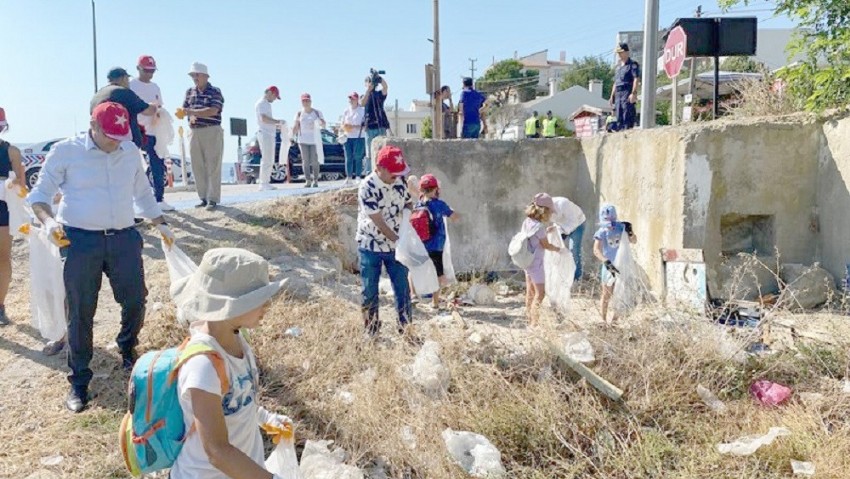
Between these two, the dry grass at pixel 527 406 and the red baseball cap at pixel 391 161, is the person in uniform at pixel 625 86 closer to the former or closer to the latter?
the dry grass at pixel 527 406

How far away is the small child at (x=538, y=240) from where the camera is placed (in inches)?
191

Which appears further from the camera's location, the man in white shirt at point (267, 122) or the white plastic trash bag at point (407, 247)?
the man in white shirt at point (267, 122)

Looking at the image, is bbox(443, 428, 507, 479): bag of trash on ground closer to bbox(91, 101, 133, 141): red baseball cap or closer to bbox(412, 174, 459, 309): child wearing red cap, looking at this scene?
bbox(91, 101, 133, 141): red baseball cap

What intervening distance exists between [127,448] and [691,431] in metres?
2.55

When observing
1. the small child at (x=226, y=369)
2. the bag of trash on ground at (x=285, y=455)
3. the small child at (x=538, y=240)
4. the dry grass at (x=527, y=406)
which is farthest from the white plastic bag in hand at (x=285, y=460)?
the small child at (x=538, y=240)

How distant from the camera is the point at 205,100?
6.18 m

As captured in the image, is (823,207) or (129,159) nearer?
(129,159)

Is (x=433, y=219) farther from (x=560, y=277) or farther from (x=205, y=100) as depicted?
(x=205, y=100)

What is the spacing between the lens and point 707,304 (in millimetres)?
4668

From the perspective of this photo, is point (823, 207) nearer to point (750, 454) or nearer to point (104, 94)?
point (750, 454)

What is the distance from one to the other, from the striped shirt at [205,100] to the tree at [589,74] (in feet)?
159

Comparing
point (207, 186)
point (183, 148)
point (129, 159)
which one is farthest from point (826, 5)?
point (183, 148)

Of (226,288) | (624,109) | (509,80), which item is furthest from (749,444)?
(509,80)

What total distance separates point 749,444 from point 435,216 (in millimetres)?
3159
